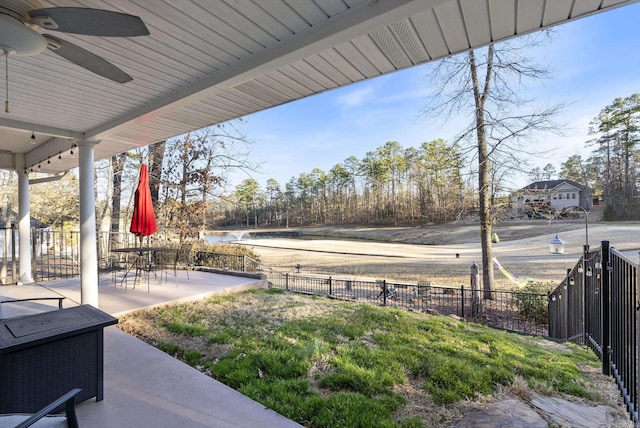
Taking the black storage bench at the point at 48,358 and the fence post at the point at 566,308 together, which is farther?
the fence post at the point at 566,308

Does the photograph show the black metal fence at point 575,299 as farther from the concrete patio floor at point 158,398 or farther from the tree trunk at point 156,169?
the tree trunk at point 156,169

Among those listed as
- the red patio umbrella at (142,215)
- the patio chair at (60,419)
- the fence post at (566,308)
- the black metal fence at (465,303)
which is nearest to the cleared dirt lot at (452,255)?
the black metal fence at (465,303)

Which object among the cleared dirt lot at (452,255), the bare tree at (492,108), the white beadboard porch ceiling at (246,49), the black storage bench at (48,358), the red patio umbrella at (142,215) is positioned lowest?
the cleared dirt lot at (452,255)

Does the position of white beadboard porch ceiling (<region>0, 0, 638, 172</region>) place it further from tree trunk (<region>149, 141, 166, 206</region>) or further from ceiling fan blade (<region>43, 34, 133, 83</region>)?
tree trunk (<region>149, 141, 166, 206</region>)

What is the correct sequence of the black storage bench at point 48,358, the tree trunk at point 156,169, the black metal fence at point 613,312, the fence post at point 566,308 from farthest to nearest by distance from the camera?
1. the tree trunk at point 156,169
2. the fence post at point 566,308
3. the black metal fence at point 613,312
4. the black storage bench at point 48,358

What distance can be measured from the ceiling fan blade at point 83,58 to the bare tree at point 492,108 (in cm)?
965

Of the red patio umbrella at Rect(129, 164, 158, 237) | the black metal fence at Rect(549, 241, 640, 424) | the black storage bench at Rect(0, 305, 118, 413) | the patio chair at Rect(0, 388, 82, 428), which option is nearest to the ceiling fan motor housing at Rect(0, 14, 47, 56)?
the black storage bench at Rect(0, 305, 118, 413)

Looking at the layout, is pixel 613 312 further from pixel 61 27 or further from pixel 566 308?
pixel 61 27

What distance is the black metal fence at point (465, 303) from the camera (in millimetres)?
7214

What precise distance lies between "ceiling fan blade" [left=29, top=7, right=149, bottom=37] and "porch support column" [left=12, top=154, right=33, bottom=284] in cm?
691

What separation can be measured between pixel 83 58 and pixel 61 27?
34 cm

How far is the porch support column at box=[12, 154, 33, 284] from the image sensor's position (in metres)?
6.73

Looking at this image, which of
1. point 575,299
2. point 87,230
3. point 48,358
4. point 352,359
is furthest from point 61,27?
point 575,299

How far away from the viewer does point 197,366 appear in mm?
3084
